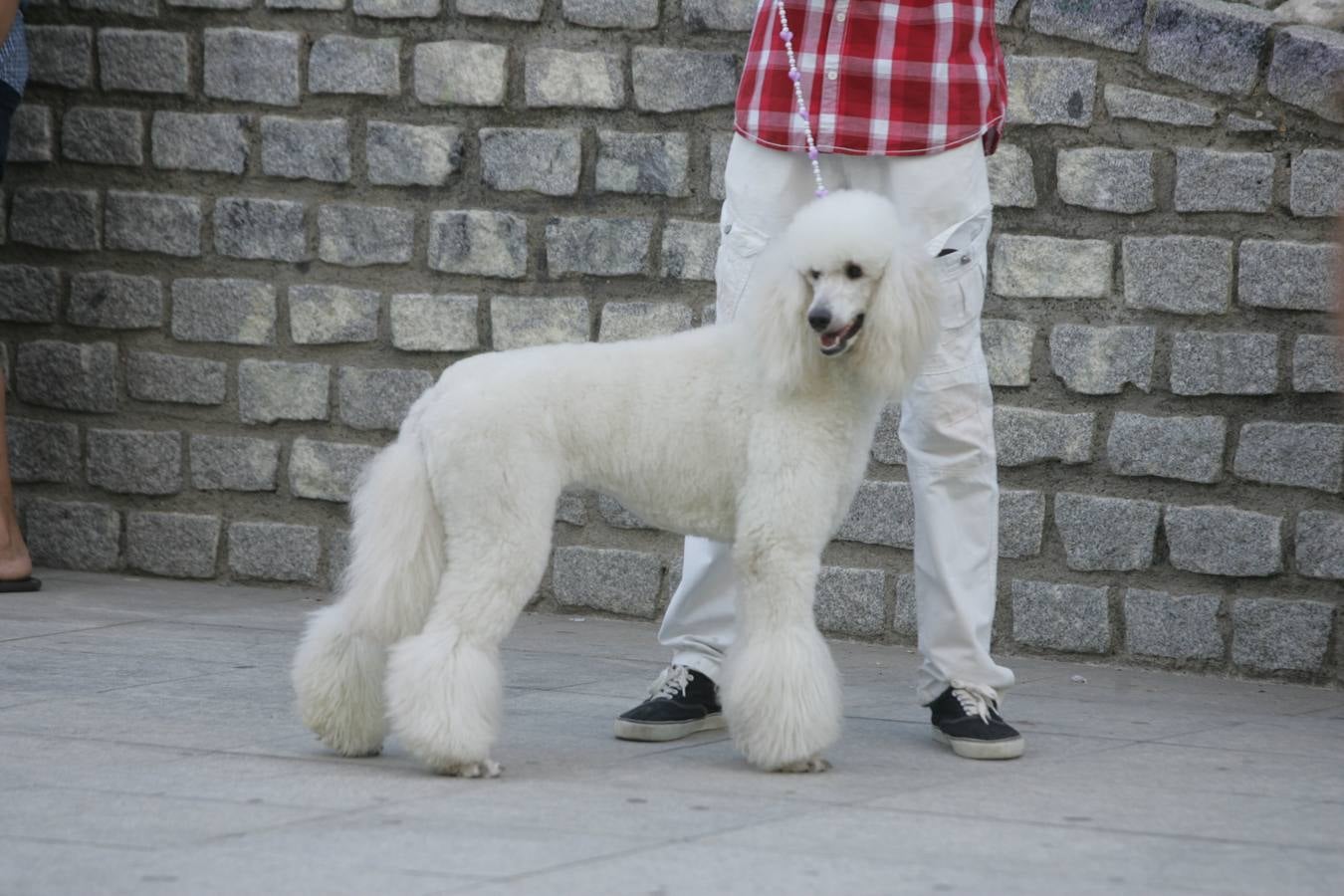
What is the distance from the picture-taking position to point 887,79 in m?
4.63

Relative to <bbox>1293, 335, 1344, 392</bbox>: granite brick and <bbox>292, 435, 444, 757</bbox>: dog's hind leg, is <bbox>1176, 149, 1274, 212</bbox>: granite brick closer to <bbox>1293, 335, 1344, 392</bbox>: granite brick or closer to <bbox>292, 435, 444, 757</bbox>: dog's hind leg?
<bbox>1293, 335, 1344, 392</bbox>: granite brick

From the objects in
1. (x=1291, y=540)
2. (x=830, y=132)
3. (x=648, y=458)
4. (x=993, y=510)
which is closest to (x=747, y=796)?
(x=648, y=458)

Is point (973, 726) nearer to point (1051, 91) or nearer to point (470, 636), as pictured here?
point (470, 636)

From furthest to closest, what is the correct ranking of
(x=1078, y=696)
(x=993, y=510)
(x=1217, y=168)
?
(x=1217, y=168) → (x=1078, y=696) → (x=993, y=510)

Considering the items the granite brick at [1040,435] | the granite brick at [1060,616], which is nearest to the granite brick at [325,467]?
the granite brick at [1040,435]

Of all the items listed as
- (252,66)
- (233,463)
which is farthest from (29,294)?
(252,66)

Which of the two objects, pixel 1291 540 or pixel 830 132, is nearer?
pixel 830 132

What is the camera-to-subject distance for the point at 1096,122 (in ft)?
19.9

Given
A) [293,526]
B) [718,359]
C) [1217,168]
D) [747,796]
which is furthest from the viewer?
[293,526]

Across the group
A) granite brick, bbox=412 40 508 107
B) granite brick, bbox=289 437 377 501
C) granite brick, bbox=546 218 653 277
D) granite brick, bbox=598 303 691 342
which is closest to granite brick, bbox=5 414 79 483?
granite brick, bbox=289 437 377 501

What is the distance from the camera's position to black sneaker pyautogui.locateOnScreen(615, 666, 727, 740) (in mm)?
4719

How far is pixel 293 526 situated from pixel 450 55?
5.97 ft

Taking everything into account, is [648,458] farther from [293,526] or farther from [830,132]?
[293,526]

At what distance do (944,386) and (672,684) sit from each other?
1011mm
